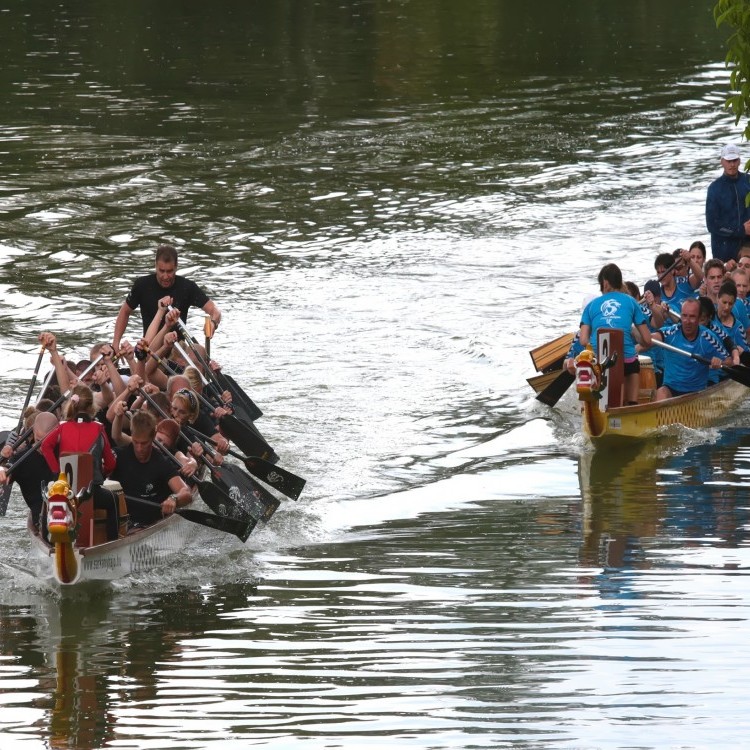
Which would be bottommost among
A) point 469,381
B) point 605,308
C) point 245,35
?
point 469,381

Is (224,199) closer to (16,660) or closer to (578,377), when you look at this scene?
(578,377)

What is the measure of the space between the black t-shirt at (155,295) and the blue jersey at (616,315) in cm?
370

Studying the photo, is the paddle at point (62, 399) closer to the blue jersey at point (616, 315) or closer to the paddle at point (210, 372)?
the paddle at point (210, 372)

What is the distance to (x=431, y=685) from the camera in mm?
8812

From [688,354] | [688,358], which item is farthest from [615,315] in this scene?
[688,358]

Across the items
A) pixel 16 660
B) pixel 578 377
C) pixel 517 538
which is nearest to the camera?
pixel 16 660

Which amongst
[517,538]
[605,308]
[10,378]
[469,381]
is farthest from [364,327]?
[517,538]

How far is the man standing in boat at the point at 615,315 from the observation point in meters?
14.1

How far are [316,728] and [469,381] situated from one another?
32.0ft

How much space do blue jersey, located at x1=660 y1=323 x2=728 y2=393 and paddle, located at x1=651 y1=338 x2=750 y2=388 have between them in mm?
103

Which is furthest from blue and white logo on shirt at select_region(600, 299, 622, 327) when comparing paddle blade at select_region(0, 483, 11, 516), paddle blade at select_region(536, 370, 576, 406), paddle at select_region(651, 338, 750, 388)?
paddle blade at select_region(0, 483, 11, 516)

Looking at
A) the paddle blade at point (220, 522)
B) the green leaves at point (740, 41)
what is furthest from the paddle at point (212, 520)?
the green leaves at point (740, 41)

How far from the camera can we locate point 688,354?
588 inches

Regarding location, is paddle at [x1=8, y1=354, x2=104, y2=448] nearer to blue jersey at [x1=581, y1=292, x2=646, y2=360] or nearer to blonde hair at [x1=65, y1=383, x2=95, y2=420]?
blonde hair at [x1=65, y1=383, x2=95, y2=420]
